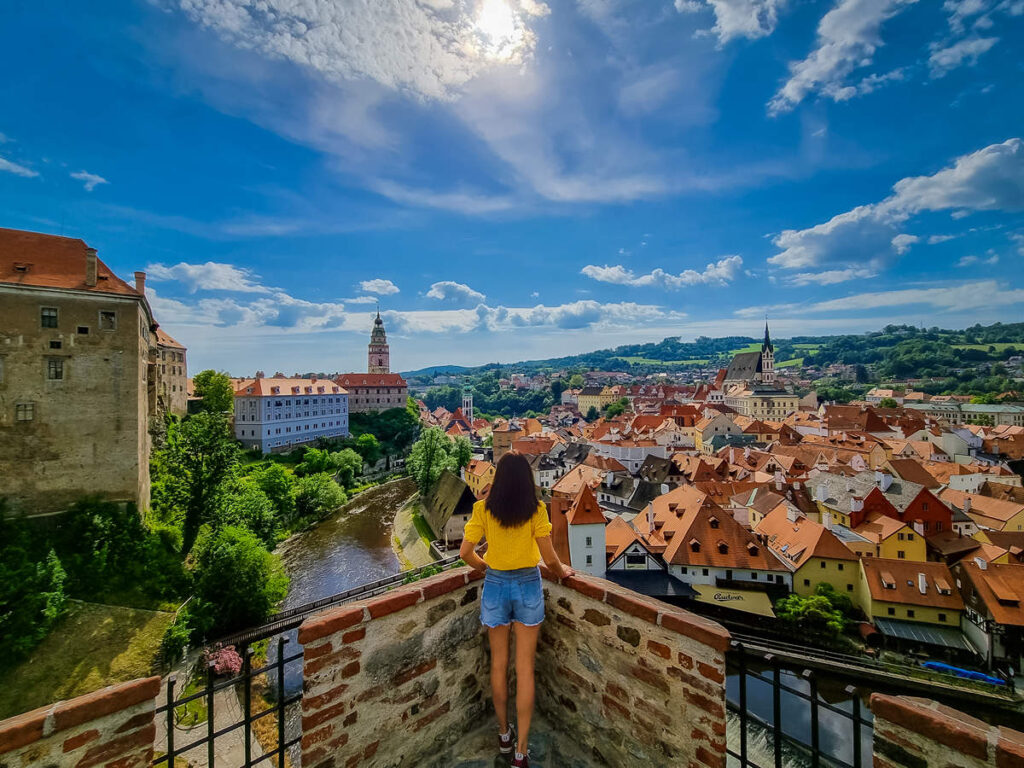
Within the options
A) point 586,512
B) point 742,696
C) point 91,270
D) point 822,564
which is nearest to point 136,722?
point 742,696

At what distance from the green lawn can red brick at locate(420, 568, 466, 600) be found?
53.1ft

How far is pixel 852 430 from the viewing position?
4797 cm

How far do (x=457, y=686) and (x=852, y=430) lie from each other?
58.2 metres

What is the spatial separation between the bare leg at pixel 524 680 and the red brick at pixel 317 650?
1.29 m

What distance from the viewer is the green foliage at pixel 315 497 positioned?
32.5 m

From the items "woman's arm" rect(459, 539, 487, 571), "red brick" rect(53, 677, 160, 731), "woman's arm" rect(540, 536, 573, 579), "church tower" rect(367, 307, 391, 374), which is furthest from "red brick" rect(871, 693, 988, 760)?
"church tower" rect(367, 307, 391, 374)

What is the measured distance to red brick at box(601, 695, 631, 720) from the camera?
10.4 ft

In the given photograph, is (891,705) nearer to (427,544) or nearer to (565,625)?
(565,625)

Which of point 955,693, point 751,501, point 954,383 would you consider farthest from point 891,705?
point 954,383

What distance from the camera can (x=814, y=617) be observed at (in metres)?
19.7

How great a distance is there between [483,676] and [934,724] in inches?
113

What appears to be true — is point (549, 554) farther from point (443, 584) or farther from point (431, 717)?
point (431, 717)

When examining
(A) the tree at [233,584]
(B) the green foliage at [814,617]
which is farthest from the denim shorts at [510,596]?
(B) the green foliage at [814,617]

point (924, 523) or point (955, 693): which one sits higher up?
point (924, 523)
